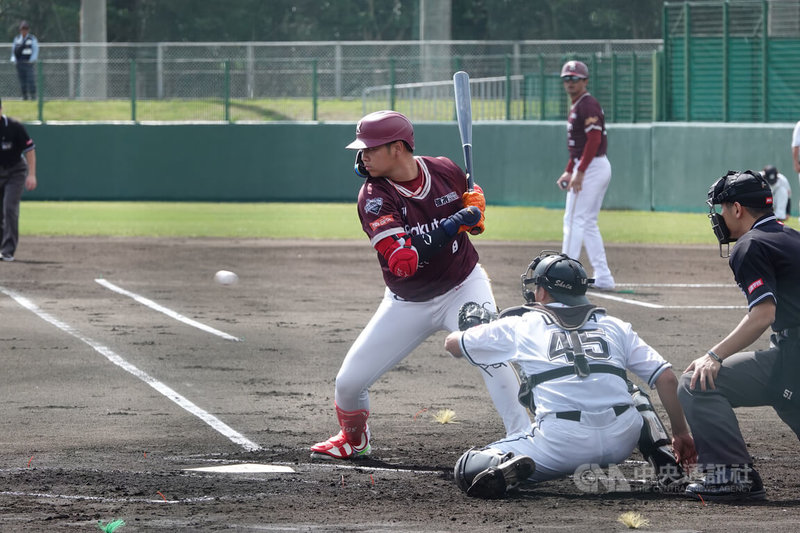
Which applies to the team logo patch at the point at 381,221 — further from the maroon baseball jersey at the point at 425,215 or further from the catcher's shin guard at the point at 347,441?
the catcher's shin guard at the point at 347,441

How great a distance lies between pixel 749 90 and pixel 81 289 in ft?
50.9

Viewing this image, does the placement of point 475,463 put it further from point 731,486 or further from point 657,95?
point 657,95

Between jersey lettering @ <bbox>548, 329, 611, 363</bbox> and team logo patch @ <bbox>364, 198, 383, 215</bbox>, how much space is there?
1.26m

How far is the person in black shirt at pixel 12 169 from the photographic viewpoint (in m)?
15.8

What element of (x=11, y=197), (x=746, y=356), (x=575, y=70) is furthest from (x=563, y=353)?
(x=11, y=197)

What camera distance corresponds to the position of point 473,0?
4388 cm

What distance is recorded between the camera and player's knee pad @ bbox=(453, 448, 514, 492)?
5.66m

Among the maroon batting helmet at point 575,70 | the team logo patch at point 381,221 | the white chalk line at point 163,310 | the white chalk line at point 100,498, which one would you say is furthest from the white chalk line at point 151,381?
the maroon batting helmet at point 575,70

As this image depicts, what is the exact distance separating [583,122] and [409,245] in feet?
24.5

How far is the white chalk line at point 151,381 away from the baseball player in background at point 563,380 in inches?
69.8

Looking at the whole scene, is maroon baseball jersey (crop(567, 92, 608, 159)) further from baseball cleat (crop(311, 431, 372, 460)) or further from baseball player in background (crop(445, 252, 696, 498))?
baseball player in background (crop(445, 252, 696, 498))

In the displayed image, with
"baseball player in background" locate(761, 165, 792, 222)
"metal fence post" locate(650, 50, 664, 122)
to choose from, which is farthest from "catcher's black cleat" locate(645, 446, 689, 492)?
"metal fence post" locate(650, 50, 664, 122)

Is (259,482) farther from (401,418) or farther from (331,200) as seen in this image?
(331,200)

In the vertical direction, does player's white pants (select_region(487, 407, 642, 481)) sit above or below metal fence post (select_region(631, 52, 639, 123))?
below
